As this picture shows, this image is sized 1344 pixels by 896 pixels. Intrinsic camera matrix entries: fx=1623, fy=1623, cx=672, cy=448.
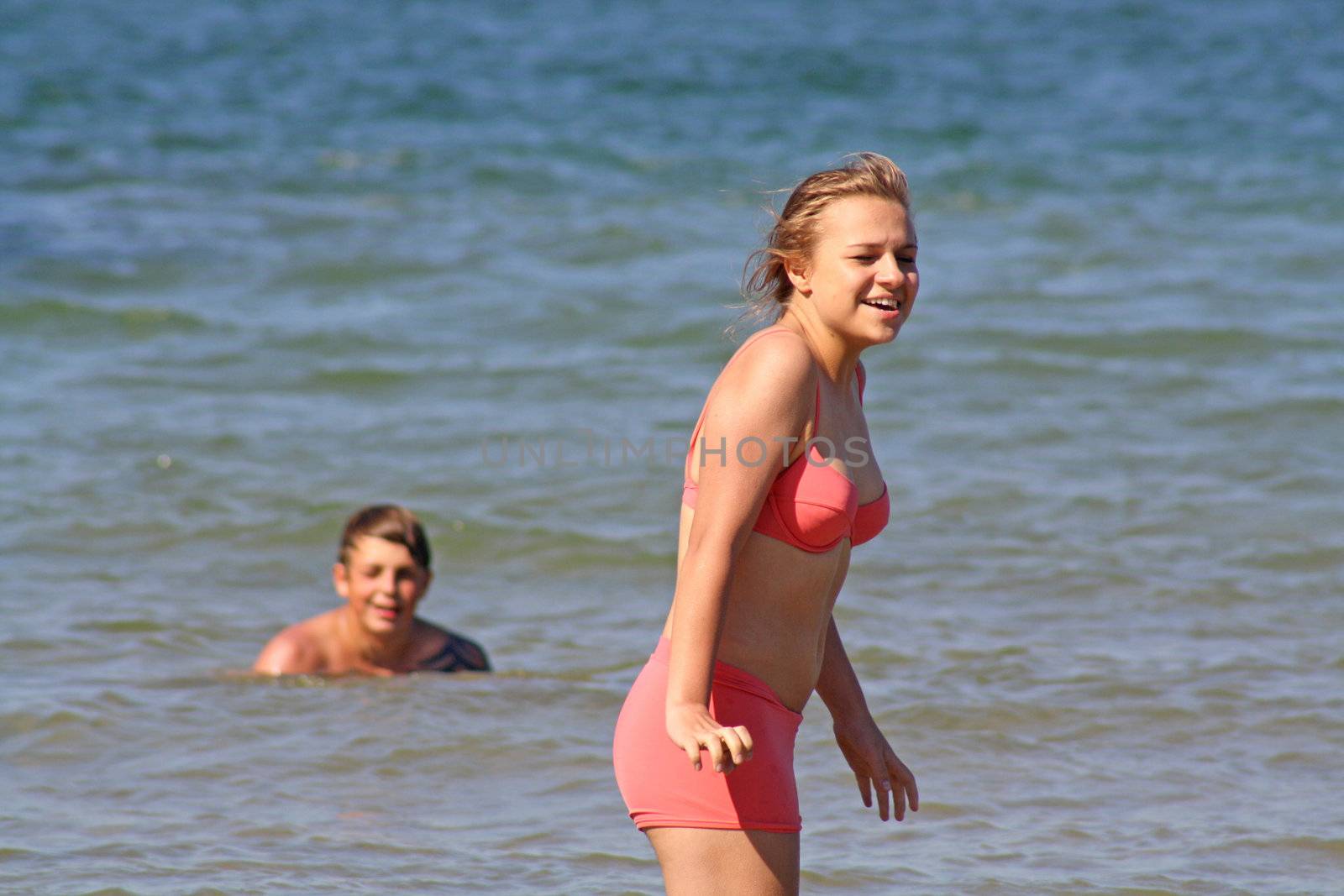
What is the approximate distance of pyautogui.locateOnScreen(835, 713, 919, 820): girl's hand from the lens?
3.07m

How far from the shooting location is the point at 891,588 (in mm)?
6480

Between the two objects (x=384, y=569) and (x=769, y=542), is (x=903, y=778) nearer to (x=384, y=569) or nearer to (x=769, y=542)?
(x=769, y=542)

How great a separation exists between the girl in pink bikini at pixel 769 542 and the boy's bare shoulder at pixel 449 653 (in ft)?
10.1

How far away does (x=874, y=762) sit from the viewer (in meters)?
3.07

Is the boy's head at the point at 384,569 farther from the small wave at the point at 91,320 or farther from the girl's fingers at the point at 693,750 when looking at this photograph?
the small wave at the point at 91,320

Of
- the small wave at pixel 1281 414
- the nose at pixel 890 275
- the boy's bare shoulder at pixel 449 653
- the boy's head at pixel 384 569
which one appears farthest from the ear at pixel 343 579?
the small wave at pixel 1281 414

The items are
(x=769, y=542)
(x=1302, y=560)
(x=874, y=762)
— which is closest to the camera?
(x=769, y=542)

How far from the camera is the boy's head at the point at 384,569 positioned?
5.91 meters

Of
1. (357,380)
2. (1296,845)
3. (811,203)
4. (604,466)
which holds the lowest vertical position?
(1296,845)

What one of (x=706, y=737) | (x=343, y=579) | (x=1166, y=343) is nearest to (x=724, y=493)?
(x=706, y=737)

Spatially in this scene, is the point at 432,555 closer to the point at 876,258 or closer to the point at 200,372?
the point at 200,372

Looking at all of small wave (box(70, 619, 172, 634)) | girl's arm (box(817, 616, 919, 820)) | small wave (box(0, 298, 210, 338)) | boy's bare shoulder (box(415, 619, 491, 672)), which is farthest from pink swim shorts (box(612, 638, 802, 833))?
small wave (box(0, 298, 210, 338))

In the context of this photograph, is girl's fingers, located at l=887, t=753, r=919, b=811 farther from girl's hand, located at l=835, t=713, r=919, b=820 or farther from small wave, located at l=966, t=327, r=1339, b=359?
small wave, located at l=966, t=327, r=1339, b=359

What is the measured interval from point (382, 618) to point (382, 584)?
0.41 ft
